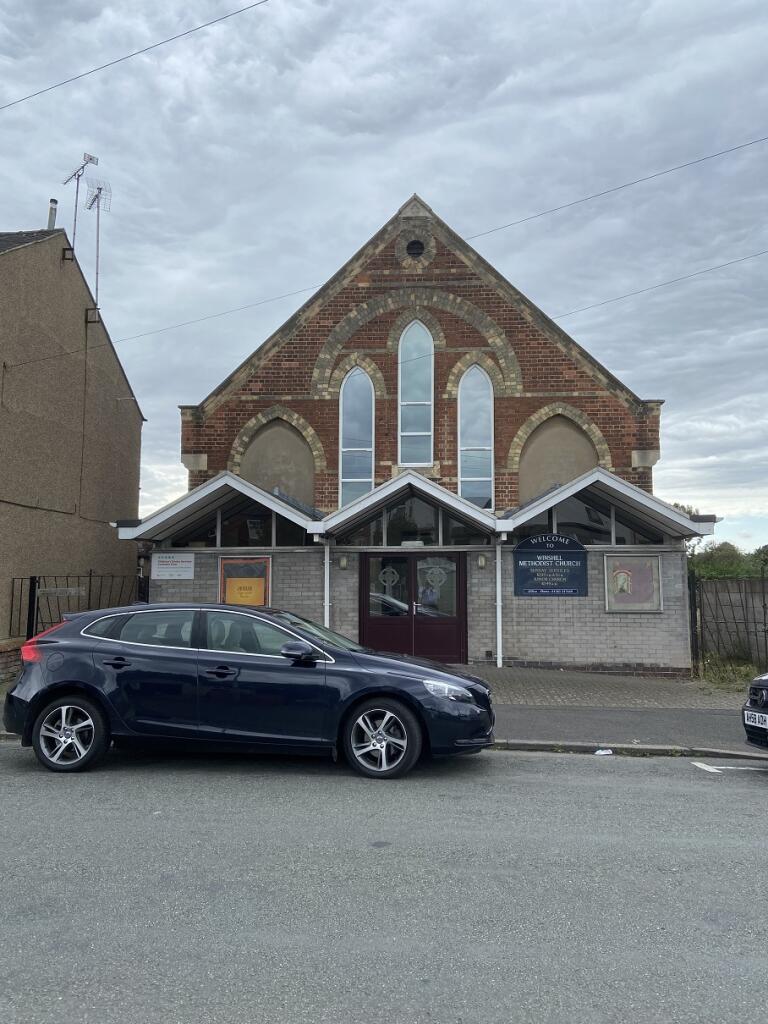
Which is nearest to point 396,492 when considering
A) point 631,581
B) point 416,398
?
point 416,398

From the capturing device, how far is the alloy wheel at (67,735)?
687cm

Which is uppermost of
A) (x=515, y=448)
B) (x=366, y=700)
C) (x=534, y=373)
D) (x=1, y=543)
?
(x=534, y=373)

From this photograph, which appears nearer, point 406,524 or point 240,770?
point 240,770

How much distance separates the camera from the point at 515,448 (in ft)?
50.8

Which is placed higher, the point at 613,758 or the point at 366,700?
the point at 366,700

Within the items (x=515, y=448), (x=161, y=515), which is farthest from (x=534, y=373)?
(x=161, y=515)

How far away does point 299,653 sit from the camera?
22.2ft

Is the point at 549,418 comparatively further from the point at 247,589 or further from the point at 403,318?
the point at 247,589

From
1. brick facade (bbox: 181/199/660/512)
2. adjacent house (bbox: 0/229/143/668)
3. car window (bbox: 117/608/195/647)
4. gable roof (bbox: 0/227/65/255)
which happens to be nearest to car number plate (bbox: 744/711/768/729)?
car window (bbox: 117/608/195/647)

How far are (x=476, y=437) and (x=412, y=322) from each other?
8.57 feet

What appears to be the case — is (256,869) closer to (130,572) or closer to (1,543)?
(1,543)

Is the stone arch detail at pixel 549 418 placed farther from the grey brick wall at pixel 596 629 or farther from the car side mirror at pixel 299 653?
the car side mirror at pixel 299 653

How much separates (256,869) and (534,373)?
12.6 m

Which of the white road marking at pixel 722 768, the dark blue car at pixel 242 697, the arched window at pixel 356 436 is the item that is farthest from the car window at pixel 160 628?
the arched window at pixel 356 436
